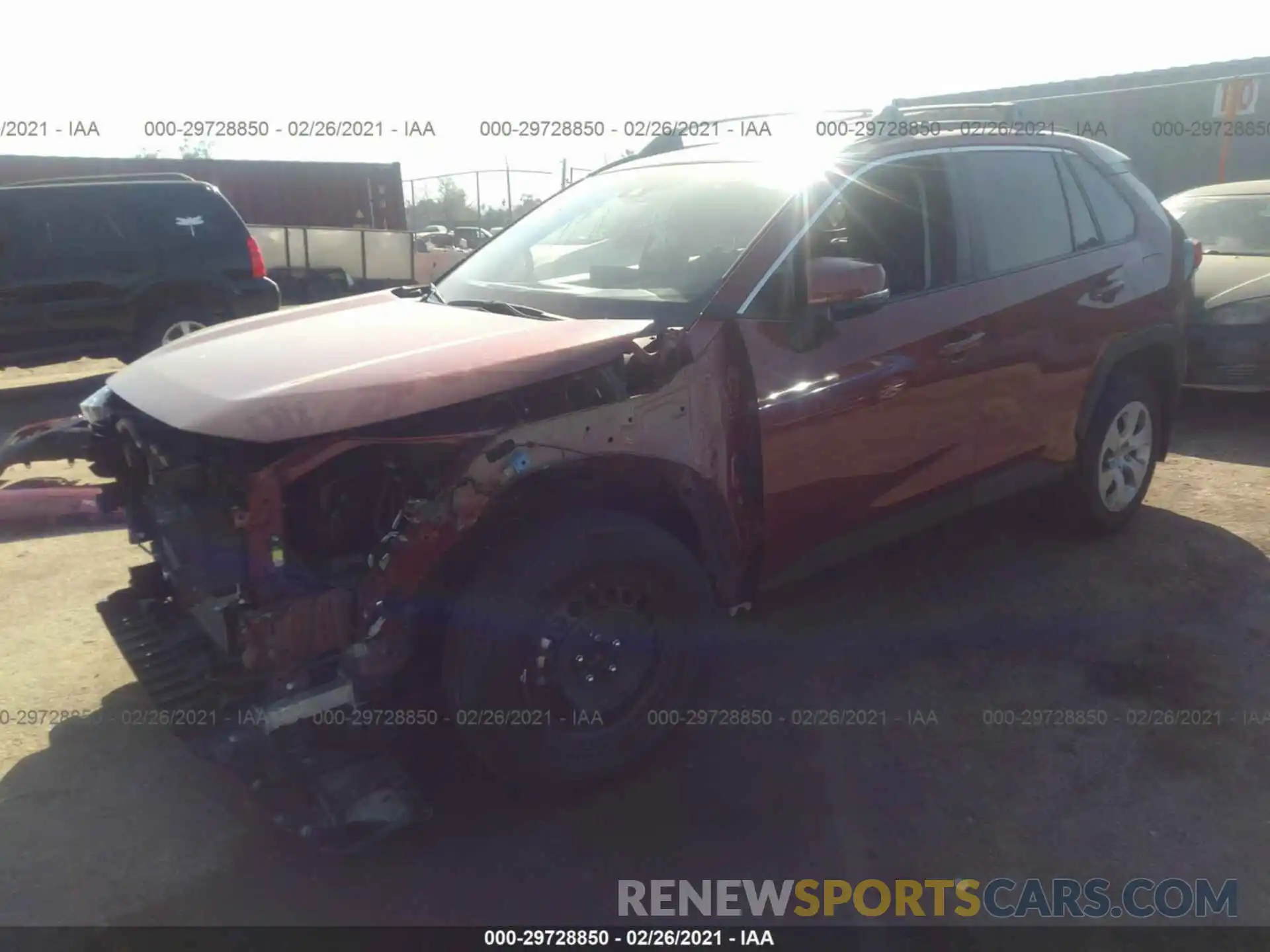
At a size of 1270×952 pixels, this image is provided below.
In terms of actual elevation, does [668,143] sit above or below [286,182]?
below

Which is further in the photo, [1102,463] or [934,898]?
[1102,463]

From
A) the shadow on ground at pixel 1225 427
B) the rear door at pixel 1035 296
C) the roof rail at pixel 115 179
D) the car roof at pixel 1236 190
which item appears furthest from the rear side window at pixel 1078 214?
the roof rail at pixel 115 179

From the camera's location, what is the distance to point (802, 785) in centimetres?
313

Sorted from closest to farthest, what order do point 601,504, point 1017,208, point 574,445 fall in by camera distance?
1. point 574,445
2. point 601,504
3. point 1017,208

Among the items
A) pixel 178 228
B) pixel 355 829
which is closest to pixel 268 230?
pixel 178 228

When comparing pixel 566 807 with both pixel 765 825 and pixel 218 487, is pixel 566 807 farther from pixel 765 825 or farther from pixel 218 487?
pixel 218 487

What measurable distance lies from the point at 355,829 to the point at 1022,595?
3.15 meters

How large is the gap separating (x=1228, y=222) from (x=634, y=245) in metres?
6.91

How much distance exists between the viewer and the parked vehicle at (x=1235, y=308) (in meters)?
6.89

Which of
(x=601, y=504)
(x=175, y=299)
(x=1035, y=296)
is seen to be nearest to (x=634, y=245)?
(x=601, y=504)

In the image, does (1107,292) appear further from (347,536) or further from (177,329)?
(177,329)

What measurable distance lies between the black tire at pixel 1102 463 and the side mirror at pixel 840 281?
1968 millimetres

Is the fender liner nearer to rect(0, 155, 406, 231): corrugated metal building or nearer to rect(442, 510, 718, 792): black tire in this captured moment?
rect(442, 510, 718, 792): black tire

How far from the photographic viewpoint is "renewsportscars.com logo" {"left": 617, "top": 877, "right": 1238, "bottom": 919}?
8.60ft
